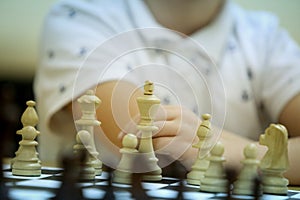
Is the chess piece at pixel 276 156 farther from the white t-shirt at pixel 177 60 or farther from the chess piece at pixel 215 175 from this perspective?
the white t-shirt at pixel 177 60

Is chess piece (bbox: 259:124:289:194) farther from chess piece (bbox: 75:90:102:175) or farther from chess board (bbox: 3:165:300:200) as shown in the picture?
chess piece (bbox: 75:90:102:175)

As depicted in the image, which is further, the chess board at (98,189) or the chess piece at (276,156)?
the chess piece at (276,156)

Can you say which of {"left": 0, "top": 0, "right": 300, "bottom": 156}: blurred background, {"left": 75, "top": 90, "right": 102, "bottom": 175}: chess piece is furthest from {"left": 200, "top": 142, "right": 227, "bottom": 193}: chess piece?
{"left": 0, "top": 0, "right": 300, "bottom": 156}: blurred background

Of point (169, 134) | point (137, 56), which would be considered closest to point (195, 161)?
point (169, 134)

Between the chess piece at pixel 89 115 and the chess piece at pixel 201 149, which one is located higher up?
the chess piece at pixel 89 115

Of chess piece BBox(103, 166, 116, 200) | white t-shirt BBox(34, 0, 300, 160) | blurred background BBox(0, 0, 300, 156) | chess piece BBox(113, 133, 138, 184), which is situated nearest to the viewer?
chess piece BBox(103, 166, 116, 200)

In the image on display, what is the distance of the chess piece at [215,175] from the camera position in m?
0.56

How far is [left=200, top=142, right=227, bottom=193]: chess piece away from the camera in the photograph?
22.0 inches

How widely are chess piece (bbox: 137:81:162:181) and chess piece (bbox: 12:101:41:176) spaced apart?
0.37ft

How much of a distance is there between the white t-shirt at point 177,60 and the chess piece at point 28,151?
40cm

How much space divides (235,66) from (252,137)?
0.48 ft

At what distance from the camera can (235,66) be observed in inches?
47.8

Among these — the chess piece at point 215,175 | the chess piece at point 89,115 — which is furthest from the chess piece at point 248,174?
the chess piece at point 89,115

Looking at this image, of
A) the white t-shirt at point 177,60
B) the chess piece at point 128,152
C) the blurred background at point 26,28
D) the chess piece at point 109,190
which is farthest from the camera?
the blurred background at point 26,28
